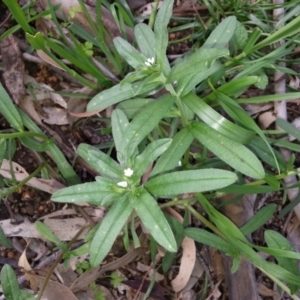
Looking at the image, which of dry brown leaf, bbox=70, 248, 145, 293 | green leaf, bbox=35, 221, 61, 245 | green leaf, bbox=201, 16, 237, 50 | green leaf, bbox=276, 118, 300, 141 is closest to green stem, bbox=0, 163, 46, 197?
green leaf, bbox=35, 221, 61, 245

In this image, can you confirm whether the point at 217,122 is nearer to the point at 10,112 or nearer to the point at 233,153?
the point at 233,153

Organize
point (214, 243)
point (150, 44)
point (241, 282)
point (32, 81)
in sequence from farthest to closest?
point (32, 81)
point (241, 282)
point (214, 243)
point (150, 44)

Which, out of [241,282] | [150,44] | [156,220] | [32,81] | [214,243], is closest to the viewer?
[156,220]

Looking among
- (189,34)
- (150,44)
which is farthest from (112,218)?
(189,34)

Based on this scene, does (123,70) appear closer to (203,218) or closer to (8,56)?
(8,56)

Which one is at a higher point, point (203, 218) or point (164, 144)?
point (164, 144)

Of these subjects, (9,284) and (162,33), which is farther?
(9,284)

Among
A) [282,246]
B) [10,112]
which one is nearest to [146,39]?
[10,112]

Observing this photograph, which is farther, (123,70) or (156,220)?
(123,70)

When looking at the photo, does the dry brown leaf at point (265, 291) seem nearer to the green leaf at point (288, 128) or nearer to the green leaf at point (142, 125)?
the green leaf at point (288, 128)
